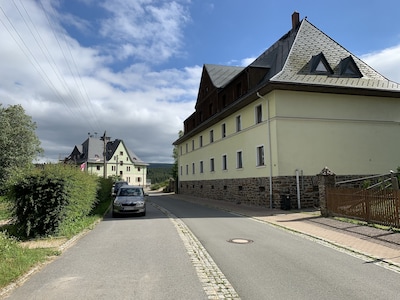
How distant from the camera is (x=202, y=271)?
20.4 ft

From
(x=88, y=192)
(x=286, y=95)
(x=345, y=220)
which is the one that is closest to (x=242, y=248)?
(x=345, y=220)

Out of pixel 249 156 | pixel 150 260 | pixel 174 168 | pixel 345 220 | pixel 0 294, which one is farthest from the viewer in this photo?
pixel 174 168

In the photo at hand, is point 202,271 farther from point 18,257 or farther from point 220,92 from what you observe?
point 220,92

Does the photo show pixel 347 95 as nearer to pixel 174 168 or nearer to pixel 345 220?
pixel 345 220

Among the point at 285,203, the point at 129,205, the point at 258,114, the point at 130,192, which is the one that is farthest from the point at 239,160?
the point at 129,205

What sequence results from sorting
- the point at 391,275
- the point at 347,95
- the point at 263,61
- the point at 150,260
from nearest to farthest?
1. the point at 391,275
2. the point at 150,260
3. the point at 347,95
4. the point at 263,61

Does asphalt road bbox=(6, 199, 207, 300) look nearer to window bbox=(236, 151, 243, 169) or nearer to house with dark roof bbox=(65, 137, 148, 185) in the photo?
window bbox=(236, 151, 243, 169)

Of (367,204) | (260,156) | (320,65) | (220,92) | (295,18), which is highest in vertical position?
(295,18)

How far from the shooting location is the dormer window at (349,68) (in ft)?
69.9

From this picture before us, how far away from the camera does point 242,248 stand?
8398 mm

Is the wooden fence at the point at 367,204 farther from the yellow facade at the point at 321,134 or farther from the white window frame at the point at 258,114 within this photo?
the white window frame at the point at 258,114

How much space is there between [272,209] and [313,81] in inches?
308

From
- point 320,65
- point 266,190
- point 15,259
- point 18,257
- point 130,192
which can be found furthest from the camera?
point 320,65

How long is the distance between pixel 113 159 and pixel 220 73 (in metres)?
53.9
